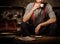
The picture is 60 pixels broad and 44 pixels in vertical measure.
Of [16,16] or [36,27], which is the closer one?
[36,27]

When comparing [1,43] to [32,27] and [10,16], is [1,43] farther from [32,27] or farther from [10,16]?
[10,16]

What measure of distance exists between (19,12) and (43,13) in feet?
2.73

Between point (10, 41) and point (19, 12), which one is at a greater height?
point (19, 12)

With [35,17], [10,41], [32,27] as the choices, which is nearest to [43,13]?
[35,17]

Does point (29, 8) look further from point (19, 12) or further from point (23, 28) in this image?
point (19, 12)

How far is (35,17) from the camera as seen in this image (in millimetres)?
3473

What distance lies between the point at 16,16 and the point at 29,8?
0.75m

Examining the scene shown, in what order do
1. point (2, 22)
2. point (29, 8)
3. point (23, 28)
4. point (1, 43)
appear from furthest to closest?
point (2, 22) → point (29, 8) → point (23, 28) → point (1, 43)

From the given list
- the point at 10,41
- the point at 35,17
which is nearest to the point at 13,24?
the point at 35,17

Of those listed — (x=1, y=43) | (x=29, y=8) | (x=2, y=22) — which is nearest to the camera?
(x=1, y=43)

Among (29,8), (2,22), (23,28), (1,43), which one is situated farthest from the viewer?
(2,22)

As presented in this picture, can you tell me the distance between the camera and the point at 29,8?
11.3 ft

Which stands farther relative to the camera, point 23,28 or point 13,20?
point 13,20

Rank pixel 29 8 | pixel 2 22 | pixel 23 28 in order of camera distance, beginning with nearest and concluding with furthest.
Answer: pixel 23 28 < pixel 29 8 < pixel 2 22
